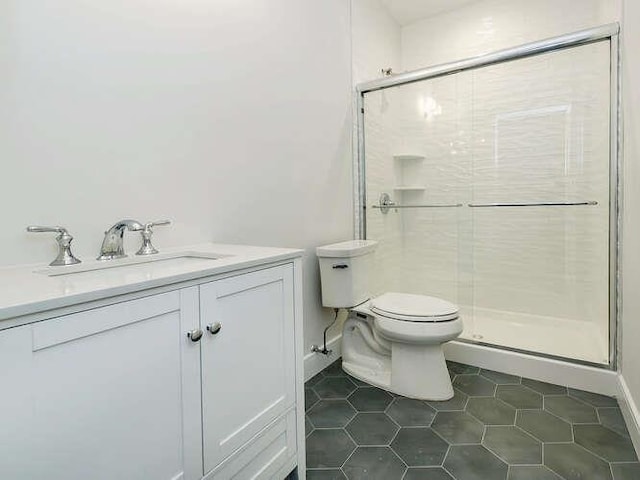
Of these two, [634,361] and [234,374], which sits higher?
[234,374]

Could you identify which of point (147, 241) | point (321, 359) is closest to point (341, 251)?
point (321, 359)

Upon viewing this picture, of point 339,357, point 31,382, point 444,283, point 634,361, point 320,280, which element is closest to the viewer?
point 31,382

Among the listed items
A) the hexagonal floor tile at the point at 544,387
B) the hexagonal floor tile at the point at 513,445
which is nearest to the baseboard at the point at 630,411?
the hexagonal floor tile at the point at 544,387

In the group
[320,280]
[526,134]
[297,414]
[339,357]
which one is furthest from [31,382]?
[526,134]

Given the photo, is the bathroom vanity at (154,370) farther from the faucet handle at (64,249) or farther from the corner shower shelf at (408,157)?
the corner shower shelf at (408,157)

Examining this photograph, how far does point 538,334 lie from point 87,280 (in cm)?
265

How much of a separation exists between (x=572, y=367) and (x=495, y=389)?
0.41 m

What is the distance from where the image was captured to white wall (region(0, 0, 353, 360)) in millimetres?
1008

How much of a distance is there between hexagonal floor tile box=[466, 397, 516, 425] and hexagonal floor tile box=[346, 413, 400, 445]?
1.31 ft

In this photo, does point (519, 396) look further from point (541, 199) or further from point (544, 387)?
point (541, 199)

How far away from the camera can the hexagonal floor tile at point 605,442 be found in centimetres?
137

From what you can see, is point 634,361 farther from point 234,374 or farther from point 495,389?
point 234,374

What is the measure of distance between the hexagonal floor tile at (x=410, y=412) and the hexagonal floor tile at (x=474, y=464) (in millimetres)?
205

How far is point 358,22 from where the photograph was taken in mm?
2539
